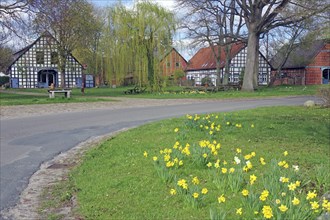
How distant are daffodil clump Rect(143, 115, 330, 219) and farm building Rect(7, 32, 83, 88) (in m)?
57.3

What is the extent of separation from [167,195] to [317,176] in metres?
1.99

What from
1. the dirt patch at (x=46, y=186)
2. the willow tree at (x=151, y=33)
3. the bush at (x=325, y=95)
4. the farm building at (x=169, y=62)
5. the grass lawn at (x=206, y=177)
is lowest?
the dirt patch at (x=46, y=186)

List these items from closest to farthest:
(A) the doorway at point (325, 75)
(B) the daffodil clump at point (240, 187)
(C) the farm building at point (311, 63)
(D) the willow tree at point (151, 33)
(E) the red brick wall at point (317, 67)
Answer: (B) the daffodil clump at point (240, 187)
(D) the willow tree at point (151, 33)
(C) the farm building at point (311, 63)
(E) the red brick wall at point (317, 67)
(A) the doorway at point (325, 75)

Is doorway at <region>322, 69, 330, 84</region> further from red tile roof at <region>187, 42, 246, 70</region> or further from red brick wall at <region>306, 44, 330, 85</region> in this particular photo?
red tile roof at <region>187, 42, 246, 70</region>

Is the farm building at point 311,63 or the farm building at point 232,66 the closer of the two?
the farm building at point 311,63

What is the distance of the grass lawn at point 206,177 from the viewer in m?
4.20

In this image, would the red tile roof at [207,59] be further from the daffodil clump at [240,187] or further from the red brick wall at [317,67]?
the daffodil clump at [240,187]

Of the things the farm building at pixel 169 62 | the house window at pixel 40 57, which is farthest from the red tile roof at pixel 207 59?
the farm building at pixel 169 62

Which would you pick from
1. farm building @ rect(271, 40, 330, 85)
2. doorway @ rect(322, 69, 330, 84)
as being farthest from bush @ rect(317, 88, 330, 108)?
doorway @ rect(322, 69, 330, 84)

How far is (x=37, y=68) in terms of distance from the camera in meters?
64.5

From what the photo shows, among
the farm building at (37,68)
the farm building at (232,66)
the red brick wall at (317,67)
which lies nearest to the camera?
the farm building at (37,68)

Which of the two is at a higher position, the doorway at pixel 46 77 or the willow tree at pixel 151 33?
the willow tree at pixel 151 33

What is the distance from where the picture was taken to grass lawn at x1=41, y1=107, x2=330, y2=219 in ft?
13.8

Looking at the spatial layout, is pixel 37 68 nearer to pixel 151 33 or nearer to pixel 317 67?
pixel 151 33
